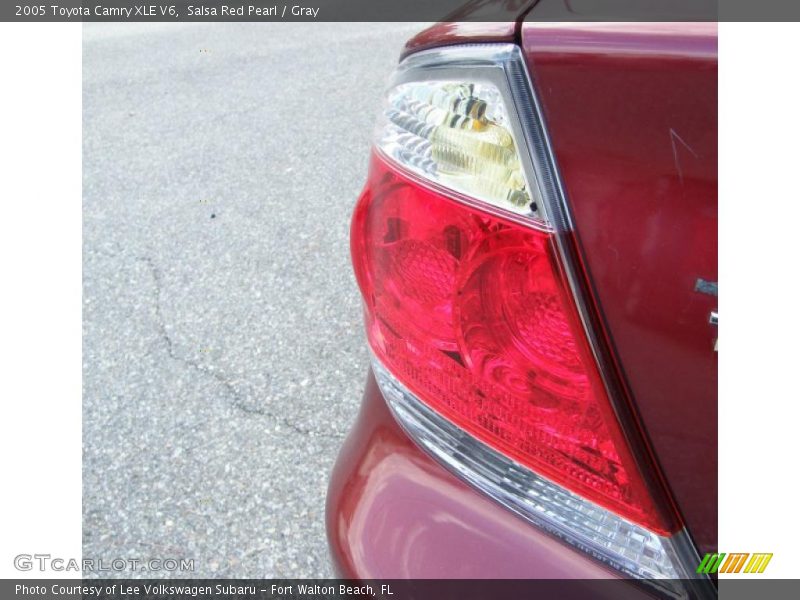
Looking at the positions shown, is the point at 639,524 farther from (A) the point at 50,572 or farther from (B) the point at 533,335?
A: (A) the point at 50,572

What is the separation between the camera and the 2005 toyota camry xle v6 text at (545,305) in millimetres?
691

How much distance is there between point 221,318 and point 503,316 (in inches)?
81.0

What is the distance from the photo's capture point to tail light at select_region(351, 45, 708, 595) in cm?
77

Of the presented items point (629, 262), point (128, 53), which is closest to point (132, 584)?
point (629, 262)

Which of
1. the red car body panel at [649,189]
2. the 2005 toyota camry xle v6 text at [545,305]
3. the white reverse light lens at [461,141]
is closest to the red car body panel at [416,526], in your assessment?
the 2005 toyota camry xle v6 text at [545,305]

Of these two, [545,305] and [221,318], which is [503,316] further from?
[221,318]

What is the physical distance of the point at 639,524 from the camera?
820 mm

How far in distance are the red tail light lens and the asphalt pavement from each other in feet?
3.68
